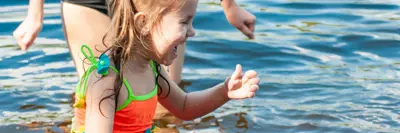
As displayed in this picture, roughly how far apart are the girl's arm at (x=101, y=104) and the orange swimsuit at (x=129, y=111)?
1.2 inches

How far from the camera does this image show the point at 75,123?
12.1 feet

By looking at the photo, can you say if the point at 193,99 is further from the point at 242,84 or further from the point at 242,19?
the point at 242,19

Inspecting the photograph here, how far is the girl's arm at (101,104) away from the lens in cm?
338

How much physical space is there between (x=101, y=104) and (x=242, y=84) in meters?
0.64

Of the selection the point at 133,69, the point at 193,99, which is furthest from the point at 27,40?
the point at 193,99

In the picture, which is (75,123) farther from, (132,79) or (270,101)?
(270,101)

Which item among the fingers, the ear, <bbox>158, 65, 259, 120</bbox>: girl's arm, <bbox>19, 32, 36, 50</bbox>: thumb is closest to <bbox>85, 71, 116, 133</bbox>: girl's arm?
the ear

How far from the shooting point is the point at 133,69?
3.52 metres

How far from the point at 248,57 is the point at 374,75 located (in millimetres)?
1082

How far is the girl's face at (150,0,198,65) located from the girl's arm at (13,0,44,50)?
563mm

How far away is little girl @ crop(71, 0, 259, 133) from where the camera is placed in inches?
131

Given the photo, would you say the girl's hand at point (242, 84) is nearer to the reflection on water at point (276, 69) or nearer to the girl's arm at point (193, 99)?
the girl's arm at point (193, 99)

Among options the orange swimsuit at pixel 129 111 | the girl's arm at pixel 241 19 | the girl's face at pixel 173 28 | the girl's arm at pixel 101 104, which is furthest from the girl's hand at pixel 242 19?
the girl's arm at pixel 101 104

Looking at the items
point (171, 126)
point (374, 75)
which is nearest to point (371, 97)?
point (374, 75)
